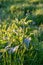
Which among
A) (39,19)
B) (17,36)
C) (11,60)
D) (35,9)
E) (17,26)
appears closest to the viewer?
(11,60)

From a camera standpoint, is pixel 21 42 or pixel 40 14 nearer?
pixel 21 42

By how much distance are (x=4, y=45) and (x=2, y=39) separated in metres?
0.15

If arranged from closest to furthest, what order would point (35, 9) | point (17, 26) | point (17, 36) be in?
1. point (17, 36)
2. point (17, 26)
3. point (35, 9)

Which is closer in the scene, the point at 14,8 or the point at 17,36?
the point at 17,36

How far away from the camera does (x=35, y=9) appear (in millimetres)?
8945

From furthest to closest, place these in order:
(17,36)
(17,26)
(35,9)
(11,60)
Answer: (35,9)
(17,26)
(17,36)
(11,60)

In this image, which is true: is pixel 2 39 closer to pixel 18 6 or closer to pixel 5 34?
pixel 5 34

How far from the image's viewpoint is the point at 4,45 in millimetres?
4656

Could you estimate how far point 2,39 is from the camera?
477 centimetres

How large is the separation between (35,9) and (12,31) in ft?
13.6

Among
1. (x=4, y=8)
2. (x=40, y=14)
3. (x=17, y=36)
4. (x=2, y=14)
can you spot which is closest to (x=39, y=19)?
(x=40, y=14)

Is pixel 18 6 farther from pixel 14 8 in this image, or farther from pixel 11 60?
pixel 11 60

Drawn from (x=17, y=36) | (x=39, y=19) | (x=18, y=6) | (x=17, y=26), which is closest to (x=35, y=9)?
(x=18, y=6)

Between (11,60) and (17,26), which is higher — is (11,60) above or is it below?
below
